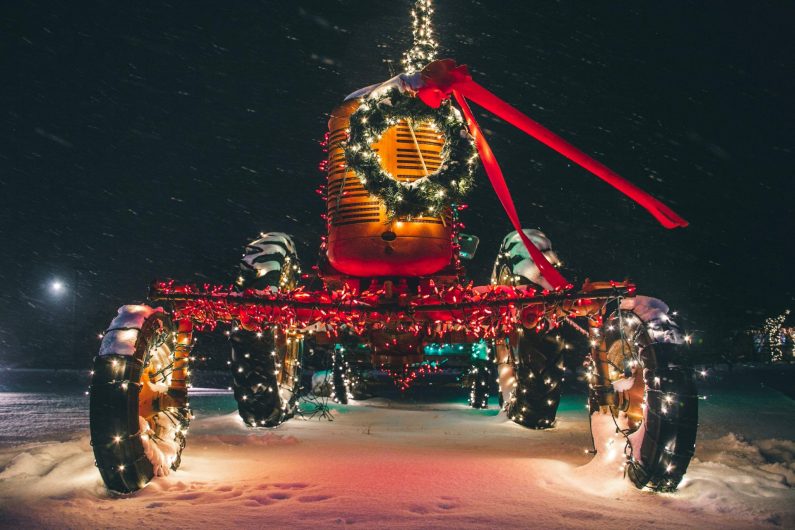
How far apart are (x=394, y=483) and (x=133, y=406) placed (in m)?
1.95

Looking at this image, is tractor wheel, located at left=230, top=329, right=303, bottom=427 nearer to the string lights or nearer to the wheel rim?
the wheel rim

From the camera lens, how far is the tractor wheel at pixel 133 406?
424 cm

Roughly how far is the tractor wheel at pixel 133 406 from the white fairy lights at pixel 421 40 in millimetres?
3844

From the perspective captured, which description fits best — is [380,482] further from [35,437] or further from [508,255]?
[35,437]

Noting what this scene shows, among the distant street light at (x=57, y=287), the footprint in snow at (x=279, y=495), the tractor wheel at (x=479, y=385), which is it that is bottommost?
the footprint in snow at (x=279, y=495)

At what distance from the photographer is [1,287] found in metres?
33.0

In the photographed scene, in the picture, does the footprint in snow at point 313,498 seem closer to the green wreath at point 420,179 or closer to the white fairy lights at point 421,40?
the green wreath at point 420,179

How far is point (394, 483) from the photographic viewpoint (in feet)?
15.5

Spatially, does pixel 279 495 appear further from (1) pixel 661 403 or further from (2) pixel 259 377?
(2) pixel 259 377

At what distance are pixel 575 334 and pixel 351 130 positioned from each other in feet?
56.6

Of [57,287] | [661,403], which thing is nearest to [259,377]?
[661,403]

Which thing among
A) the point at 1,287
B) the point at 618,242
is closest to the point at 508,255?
the point at 618,242

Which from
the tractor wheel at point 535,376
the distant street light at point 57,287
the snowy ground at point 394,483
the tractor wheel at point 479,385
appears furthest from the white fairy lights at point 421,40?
the distant street light at point 57,287

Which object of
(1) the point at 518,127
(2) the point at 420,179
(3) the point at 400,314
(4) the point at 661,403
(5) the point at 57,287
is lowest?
(4) the point at 661,403
